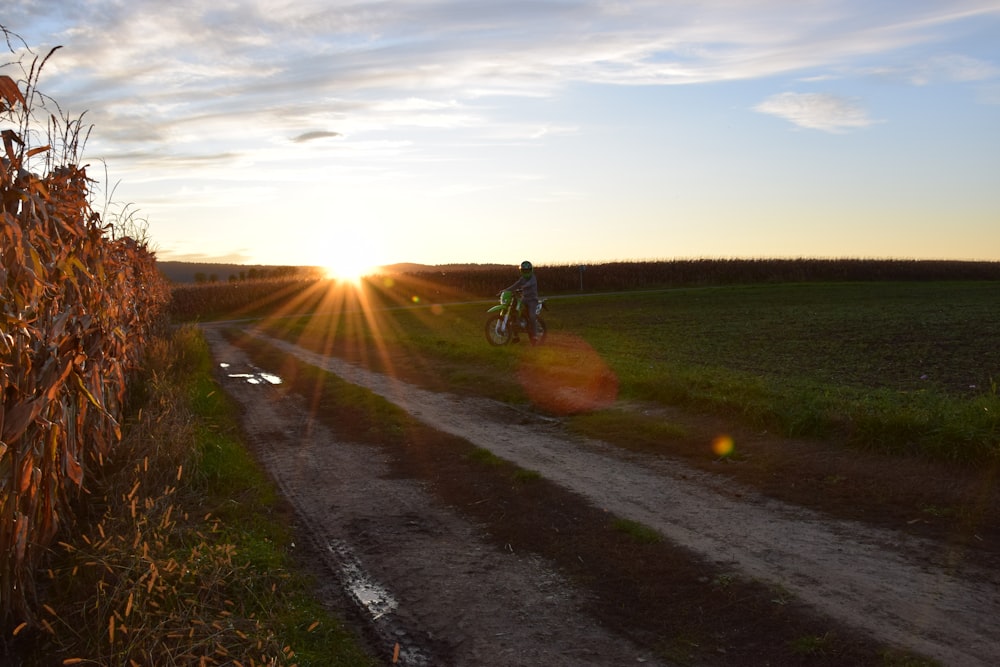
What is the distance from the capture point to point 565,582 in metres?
5.89

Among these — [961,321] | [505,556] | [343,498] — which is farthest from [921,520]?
[961,321]

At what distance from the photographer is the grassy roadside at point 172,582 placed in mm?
4531

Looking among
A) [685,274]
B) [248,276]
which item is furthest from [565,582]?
[248,276]

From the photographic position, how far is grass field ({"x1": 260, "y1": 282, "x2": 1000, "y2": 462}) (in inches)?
375

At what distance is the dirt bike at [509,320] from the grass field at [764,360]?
81 centimetres

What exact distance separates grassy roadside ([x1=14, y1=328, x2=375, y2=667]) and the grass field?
6.22 metres

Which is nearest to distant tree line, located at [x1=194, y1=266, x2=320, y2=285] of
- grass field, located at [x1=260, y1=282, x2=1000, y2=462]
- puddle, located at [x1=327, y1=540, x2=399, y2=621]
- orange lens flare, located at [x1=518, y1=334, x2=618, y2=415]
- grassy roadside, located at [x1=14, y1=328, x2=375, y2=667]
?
grass field, located at [x1=260, y1=282, x2=1000, y2=462]

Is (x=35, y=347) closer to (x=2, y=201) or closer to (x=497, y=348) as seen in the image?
(x=2, y=201)

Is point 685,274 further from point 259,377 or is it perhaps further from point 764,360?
point 259,377

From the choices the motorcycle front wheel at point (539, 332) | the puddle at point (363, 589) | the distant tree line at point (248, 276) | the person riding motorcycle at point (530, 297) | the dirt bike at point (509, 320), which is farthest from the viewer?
the distant tree line at point (248, 276)

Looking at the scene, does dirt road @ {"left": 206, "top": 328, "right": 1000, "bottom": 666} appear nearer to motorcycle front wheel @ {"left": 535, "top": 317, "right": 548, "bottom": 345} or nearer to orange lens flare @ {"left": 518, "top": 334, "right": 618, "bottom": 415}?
orange lens flare @ {"left": 518, "top": 334, "right": 618, "bottom": 415}

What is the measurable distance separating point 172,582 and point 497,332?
53.0ft

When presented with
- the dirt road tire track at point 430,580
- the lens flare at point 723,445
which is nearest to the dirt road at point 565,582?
the dirt road tire track at point 430,580

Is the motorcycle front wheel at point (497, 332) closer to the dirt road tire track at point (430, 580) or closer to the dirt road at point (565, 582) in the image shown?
the dirt road at point (565, 582)
